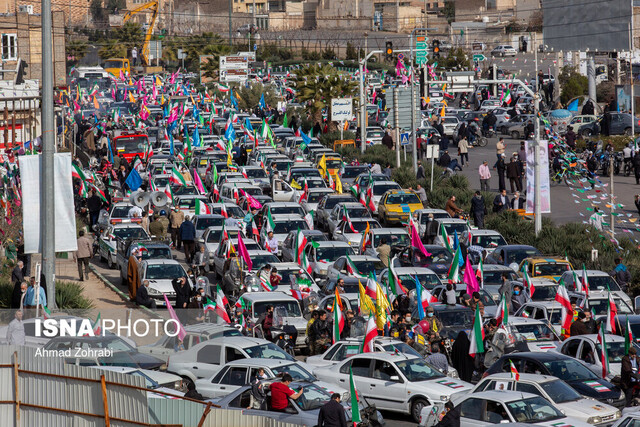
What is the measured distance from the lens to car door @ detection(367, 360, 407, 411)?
18.2m

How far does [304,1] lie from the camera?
17575 centimetres

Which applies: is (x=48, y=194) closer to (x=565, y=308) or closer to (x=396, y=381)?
(x=396, y=381)

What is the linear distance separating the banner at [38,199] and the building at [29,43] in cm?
4156

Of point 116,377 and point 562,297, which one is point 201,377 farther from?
point 562,297

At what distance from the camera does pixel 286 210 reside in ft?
119

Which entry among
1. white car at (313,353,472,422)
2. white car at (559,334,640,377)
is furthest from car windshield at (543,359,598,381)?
white car at (313,353,472,422)

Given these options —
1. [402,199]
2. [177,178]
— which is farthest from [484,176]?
[177,178]

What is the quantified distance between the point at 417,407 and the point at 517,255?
12.5 m

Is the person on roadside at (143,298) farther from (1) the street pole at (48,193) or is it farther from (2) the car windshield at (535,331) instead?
(2) the car windshield at (535,331)

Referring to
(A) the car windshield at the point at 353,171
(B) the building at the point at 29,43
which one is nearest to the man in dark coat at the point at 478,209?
(A) the car windshield at the point at 353,171

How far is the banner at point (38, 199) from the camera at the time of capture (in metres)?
17.4

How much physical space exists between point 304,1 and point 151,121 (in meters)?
110

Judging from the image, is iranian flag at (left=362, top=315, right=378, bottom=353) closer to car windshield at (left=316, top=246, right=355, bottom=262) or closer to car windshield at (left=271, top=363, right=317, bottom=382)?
car windshield at (left=271, top=363, right=317, bottom=382)

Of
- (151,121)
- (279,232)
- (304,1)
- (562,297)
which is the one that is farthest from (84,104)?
(304,1)
